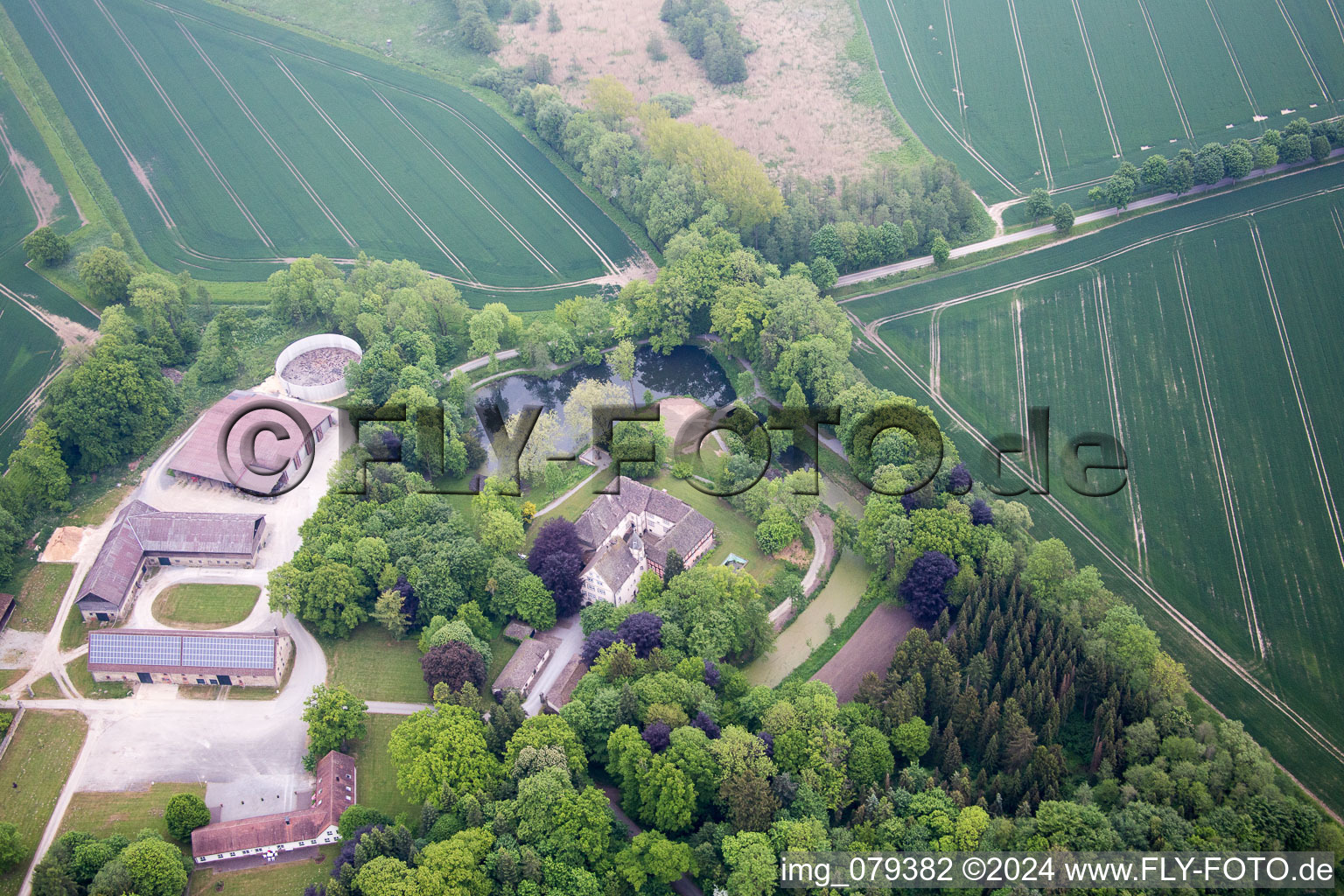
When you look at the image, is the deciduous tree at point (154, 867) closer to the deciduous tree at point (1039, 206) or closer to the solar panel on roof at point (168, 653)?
the solar panel on roof at point (168, 653)

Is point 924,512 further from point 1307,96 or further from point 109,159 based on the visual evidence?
point 109,159

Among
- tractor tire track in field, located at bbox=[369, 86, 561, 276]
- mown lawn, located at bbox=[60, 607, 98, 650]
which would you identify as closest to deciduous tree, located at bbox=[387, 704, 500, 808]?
mown lawn, located at bbox=[60, 607, 98, 650]

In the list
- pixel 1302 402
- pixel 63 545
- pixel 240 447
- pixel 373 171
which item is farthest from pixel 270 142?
pixel 1302 402

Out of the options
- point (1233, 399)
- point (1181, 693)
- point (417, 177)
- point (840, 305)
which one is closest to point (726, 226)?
point (840, 305)

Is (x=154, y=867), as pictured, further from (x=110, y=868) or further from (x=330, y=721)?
(x=330, y=721)

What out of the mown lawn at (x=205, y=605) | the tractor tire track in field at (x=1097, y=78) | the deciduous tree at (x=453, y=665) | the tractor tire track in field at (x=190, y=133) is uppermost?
the tractor tire track in field at (x=1097, y=78)

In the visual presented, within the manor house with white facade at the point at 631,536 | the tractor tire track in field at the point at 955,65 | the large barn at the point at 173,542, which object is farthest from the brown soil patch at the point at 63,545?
the tractor tire track in field at the point at 955,65
